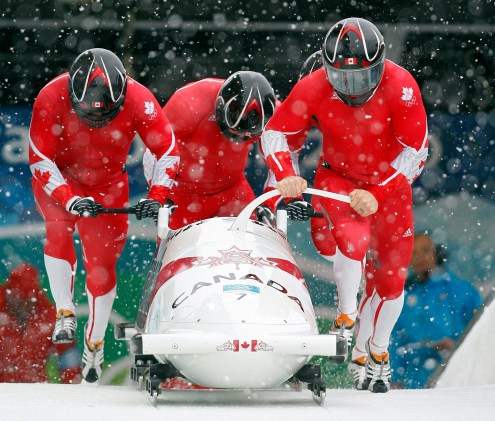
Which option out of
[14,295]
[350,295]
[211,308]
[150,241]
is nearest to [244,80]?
[350,295]

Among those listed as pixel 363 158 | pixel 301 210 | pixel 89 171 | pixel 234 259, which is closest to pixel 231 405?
pixel 234 259

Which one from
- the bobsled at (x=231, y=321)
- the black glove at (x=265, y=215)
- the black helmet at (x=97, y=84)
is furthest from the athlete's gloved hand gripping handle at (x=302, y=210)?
the black helmet at (x=97, y=84)

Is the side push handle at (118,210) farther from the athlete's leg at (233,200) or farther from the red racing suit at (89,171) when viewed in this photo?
the athlete's leg at (233,200)

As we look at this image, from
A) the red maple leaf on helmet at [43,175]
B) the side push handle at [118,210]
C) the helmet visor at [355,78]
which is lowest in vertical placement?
the side push handle at [118,210]

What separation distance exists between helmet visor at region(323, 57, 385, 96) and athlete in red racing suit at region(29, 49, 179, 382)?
0.91m

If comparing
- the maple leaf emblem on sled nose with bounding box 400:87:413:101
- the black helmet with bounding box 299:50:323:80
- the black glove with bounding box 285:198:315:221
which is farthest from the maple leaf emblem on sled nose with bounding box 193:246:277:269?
the black helmet with bounding box 299:50:323:80

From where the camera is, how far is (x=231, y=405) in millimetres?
4145

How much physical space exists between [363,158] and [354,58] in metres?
0.53

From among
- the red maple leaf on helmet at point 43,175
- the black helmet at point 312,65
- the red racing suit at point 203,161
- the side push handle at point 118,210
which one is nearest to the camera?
the side push handle at point 118,210

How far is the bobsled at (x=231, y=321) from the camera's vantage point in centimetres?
405

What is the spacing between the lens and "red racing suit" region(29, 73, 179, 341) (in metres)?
5.40

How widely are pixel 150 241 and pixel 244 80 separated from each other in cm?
218

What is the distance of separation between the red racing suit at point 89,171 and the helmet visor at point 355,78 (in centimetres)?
91

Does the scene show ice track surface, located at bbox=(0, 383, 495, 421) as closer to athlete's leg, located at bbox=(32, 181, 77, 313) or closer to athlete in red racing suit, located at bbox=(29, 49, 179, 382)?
athlete's leg, located at bbox=(32, 181, 77, 313)
